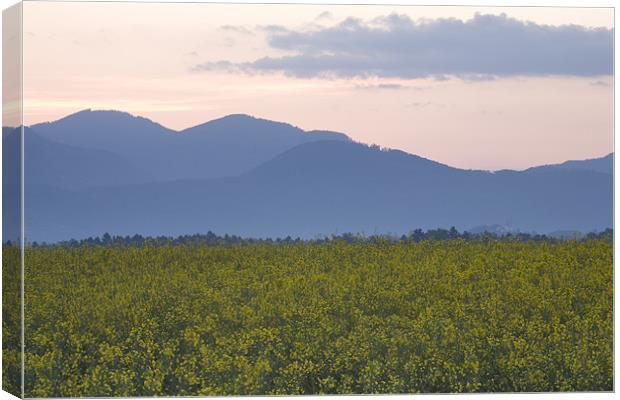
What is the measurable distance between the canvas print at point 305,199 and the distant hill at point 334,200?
17 mm

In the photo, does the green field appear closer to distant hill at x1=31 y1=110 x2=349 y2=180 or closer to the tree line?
the tree line

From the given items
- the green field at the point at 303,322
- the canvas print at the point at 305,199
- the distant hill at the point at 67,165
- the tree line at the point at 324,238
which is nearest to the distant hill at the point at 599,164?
the canvas print at the point at 305,199

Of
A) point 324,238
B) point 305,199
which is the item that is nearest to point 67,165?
point 305,199

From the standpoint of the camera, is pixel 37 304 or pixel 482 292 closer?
pixel 37 304

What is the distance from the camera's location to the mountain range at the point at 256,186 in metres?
9.05

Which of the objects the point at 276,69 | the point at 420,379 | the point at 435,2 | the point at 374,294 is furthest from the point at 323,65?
the point at 420,379

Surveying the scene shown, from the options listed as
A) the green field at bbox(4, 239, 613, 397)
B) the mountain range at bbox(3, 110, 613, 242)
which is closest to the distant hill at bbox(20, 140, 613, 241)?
the mountain range at bbox(3, 110, 613, 242)

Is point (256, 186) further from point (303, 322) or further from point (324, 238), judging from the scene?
point (303, 322)

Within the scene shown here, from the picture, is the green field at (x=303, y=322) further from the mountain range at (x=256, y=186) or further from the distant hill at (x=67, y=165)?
the distant hill at (x=67, y=165)

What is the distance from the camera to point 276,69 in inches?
368

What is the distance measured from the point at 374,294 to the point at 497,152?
1.50 meters

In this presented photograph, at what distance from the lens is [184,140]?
9305mm

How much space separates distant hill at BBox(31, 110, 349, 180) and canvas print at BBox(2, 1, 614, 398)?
2 cm

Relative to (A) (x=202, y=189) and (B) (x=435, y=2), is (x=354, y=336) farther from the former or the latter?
(B) (x=435, y=2)
